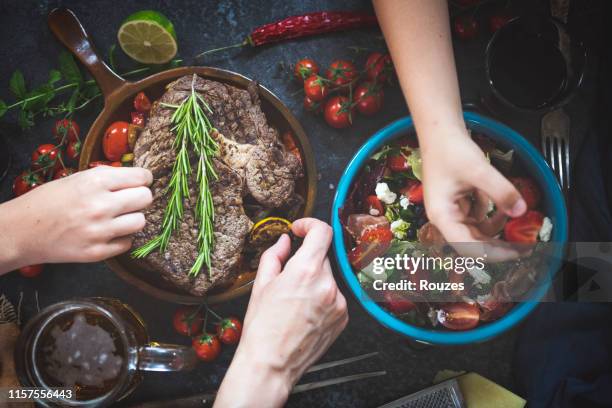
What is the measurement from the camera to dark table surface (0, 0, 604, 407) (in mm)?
1565

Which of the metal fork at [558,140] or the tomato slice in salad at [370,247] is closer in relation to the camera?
the tomato slice in salad at [370,247]

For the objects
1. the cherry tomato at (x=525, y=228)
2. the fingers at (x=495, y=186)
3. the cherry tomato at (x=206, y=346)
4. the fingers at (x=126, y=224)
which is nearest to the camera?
the fingers at (x=495, y=186)

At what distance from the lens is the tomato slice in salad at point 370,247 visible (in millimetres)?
1409

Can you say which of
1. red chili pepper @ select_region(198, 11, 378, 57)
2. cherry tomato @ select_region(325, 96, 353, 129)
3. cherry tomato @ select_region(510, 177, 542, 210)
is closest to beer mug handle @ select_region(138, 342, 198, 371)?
cherry tomato @ select_region(325, 96, 353, 129)

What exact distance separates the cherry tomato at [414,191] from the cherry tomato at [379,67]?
34cm

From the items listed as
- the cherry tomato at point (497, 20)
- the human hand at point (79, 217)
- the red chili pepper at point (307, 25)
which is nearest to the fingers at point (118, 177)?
the human hand at point (79, 217)

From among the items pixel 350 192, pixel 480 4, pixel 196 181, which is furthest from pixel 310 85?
pixel 480 4

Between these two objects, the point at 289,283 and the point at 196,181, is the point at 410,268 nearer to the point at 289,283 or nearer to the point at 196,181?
the point at 289,283

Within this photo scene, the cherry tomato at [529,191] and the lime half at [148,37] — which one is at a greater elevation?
the lime half at [148,37]

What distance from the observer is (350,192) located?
1438mm

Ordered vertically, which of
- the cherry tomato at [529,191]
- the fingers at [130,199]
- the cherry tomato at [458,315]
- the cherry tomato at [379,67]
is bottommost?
the cherry tomato at [458,315]

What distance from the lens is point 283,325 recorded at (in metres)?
1.21

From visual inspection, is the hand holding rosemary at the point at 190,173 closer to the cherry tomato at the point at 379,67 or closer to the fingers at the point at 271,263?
the fingers at the point at 271,263

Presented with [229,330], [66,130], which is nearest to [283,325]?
[229,330]
